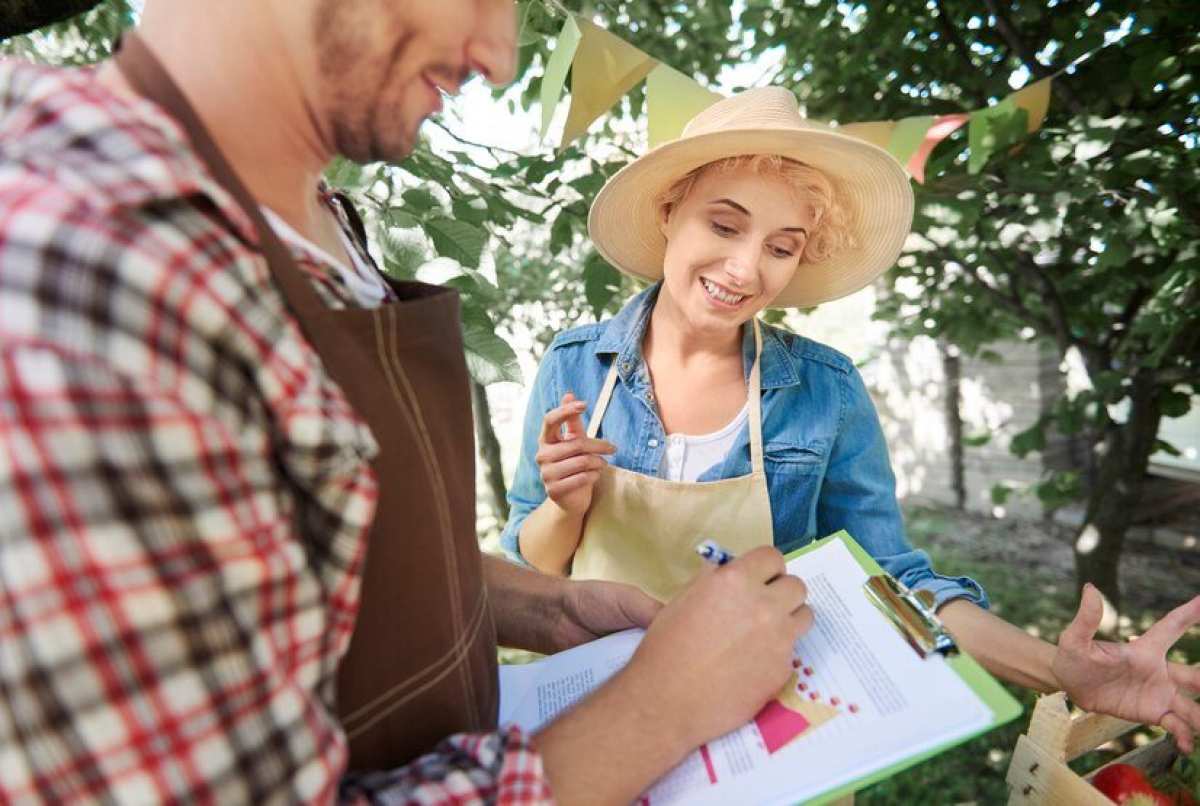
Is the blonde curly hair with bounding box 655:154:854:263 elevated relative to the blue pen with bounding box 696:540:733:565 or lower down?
elevated

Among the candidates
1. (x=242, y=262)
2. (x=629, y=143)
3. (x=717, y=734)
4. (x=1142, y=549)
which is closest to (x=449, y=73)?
(x=242, y=262)

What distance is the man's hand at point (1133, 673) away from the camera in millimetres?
1122

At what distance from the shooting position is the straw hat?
4.90 ft

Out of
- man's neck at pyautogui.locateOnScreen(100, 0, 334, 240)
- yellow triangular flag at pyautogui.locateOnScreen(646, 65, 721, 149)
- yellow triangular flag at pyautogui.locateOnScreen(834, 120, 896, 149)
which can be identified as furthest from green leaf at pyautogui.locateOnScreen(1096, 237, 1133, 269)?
man's neck at pyautogui.locateOnScreen(100, 0, 334, 240)

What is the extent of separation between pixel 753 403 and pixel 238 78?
1.27 m

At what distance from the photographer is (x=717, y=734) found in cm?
78

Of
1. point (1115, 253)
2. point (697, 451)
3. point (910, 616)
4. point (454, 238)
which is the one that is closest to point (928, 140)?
point (1115, 253)

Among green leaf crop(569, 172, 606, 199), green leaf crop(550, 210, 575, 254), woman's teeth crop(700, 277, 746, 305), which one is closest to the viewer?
woman's teeth crop(700, 277, 746, 305)

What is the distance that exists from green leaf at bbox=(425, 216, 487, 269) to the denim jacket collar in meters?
0.45

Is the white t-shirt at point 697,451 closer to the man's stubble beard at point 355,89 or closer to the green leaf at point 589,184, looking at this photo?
the green leaf at point 589,184

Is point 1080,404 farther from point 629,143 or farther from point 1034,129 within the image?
point 629,143

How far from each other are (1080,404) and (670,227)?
2.62m

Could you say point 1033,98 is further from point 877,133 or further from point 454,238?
point 454,238

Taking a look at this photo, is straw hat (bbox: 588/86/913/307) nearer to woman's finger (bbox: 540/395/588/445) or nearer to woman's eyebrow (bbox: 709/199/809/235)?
woman's eyebrow (bbox: 709/199/809/235)
